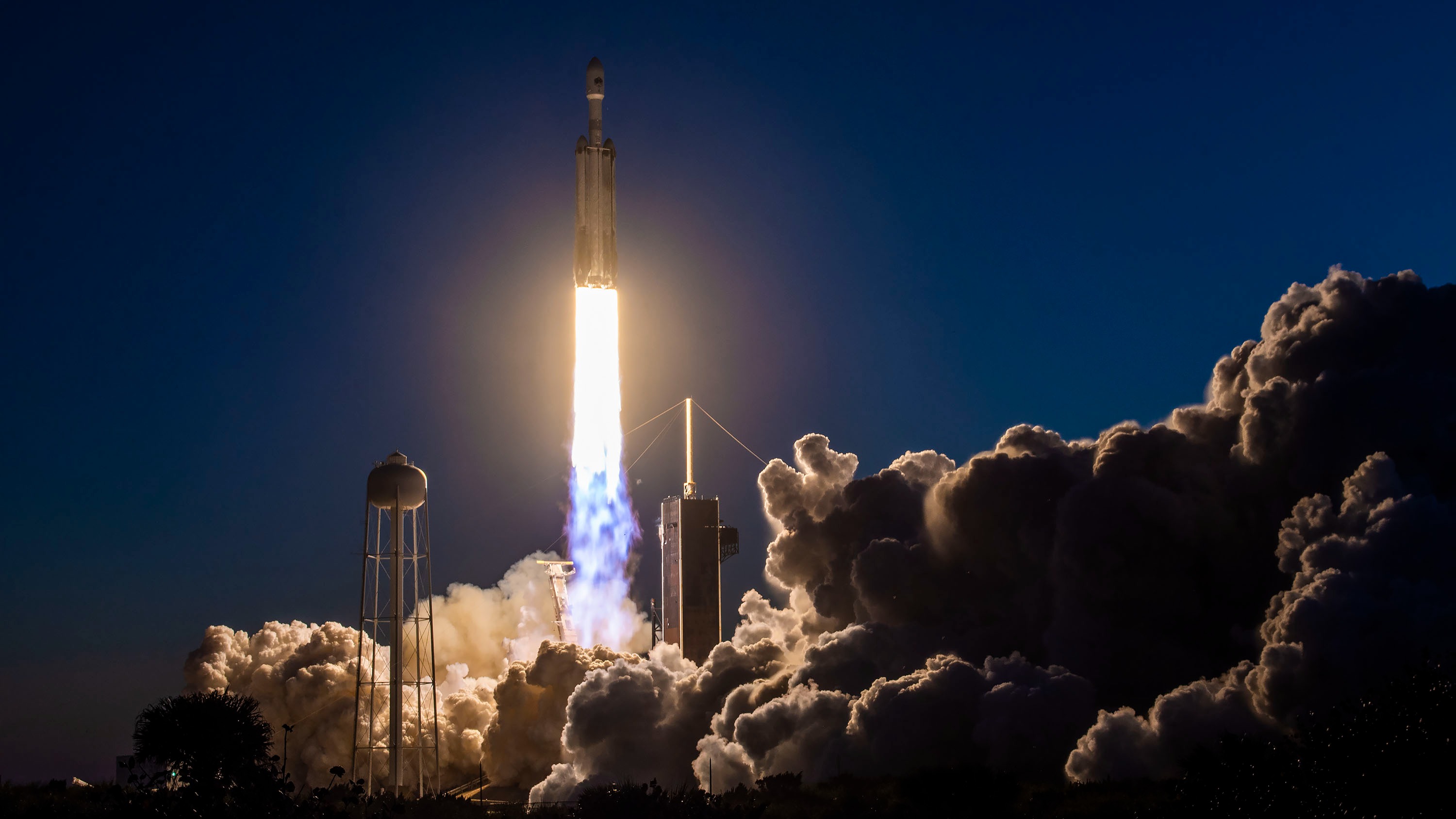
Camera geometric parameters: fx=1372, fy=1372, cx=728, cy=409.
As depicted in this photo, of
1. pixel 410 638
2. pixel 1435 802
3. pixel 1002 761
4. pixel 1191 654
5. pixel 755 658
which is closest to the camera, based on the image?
pixel 1435 802

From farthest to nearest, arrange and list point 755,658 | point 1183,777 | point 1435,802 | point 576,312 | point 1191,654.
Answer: point 576,312 < point 755,658 < point 1191,654 < point 1183,777 < point 1435,802

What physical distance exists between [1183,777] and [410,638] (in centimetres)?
5443

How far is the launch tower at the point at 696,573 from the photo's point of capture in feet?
255

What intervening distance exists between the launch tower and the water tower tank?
17157 mm

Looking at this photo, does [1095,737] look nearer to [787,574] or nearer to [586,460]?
[787,574]

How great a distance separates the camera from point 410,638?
88.4 metres

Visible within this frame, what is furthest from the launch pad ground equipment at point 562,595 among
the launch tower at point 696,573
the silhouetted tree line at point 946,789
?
the silhouetted tree line at point 946,789

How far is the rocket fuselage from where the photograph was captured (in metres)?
77.6

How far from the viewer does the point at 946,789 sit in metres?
52.0

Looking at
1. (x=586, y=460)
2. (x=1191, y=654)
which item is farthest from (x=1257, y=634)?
(x=586, y=460)

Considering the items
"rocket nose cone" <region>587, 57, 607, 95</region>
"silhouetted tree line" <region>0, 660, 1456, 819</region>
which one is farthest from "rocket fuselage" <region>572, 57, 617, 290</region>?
"silhouetted tree line" <region>0, 660, 1456, 819</region>

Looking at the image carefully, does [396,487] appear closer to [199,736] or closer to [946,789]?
[199,736]

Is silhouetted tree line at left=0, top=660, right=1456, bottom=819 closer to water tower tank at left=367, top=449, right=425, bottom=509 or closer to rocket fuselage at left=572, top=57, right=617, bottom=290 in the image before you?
water tower tank at left=367, top=449, right=425, bottom=509

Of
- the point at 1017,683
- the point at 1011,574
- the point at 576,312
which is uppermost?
the point at 576,312
